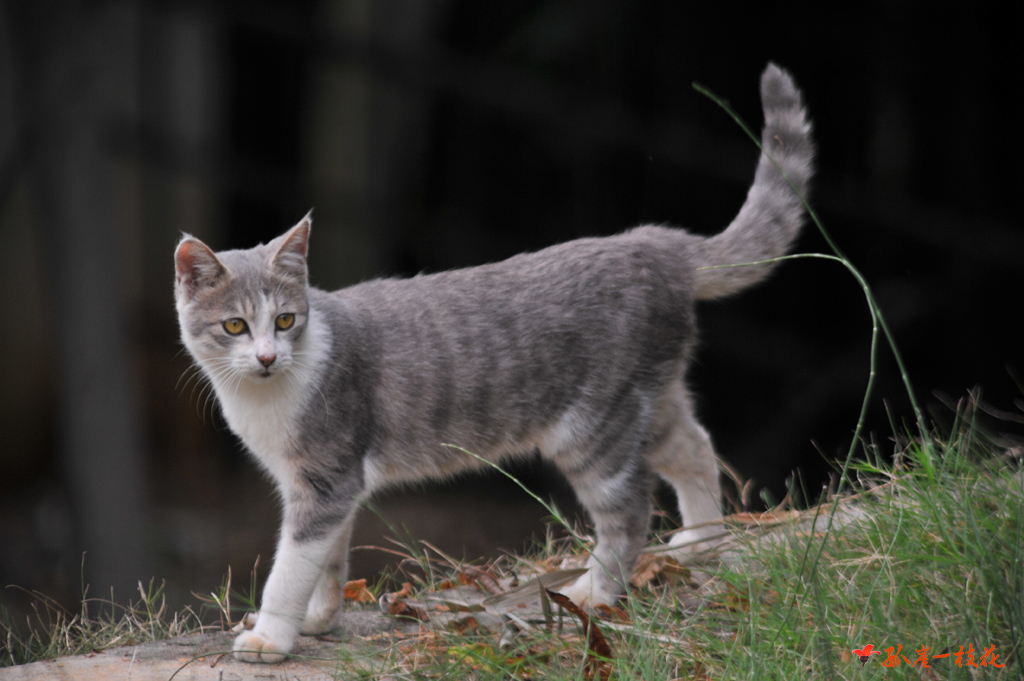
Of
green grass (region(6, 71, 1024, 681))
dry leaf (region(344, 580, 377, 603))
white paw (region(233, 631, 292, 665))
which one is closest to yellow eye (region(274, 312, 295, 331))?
green grass (region(6, 71, 1024, 681))

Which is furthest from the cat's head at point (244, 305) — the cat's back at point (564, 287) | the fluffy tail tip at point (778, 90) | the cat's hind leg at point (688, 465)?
the fluffy tail tip at point (778, 90)

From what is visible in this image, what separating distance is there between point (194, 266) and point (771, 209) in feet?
6.22

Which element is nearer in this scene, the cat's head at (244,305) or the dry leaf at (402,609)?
the cat's head at (244,305)

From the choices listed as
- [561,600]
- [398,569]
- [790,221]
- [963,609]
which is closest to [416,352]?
[398,569]

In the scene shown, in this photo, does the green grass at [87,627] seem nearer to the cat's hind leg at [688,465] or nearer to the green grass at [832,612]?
the green grass at [832,612]

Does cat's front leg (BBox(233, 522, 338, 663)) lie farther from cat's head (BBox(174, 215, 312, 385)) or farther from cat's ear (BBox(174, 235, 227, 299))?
cat's ear (BBox(174, 235, 227, 299))

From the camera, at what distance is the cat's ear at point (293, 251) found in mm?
2545

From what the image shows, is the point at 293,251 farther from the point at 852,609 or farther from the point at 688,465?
the point at 852,609

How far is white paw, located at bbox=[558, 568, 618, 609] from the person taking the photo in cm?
275

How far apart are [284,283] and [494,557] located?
4.14ft

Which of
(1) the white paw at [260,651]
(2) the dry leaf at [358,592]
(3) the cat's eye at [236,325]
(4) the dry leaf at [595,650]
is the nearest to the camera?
(4) the dry leaf at [595,650]

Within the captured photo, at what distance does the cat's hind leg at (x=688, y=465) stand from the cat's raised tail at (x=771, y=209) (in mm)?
424

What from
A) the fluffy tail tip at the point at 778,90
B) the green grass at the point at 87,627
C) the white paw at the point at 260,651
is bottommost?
the green grass at the point at 87,627

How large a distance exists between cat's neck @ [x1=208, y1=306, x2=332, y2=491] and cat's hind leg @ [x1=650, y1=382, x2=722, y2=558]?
1226mm
